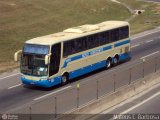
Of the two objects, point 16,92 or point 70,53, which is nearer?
point 16,92

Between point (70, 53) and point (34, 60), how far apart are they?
2.75m

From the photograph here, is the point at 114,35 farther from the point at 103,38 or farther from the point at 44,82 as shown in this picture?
the point at 44,82

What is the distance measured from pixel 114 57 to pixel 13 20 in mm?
30736

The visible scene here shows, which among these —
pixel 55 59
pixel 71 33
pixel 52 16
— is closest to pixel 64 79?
pixel 55 59

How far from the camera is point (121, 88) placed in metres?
26.0

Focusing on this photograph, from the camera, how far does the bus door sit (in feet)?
92.7

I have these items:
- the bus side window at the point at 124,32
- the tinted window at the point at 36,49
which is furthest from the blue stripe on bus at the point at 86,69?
the bus side window at the point at 124,32

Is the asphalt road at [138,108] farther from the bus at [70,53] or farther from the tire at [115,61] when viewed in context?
the tire at [115,61]

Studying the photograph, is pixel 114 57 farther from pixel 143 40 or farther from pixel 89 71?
pixel 143 40

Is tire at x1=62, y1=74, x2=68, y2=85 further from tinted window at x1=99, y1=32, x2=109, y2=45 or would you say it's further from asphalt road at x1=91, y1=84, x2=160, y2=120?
asphalt road at x1=91, y1=84, x2=160, y2=120

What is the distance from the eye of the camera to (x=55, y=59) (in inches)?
1124

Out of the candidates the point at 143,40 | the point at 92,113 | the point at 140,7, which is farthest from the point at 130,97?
the point at 140,7

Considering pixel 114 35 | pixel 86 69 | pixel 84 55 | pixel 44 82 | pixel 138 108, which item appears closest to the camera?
pixel 138 108

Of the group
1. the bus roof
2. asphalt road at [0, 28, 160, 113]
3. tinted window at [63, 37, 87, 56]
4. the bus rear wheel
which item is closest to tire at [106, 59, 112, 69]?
asphalt road at [0, 28, 160, 113]
